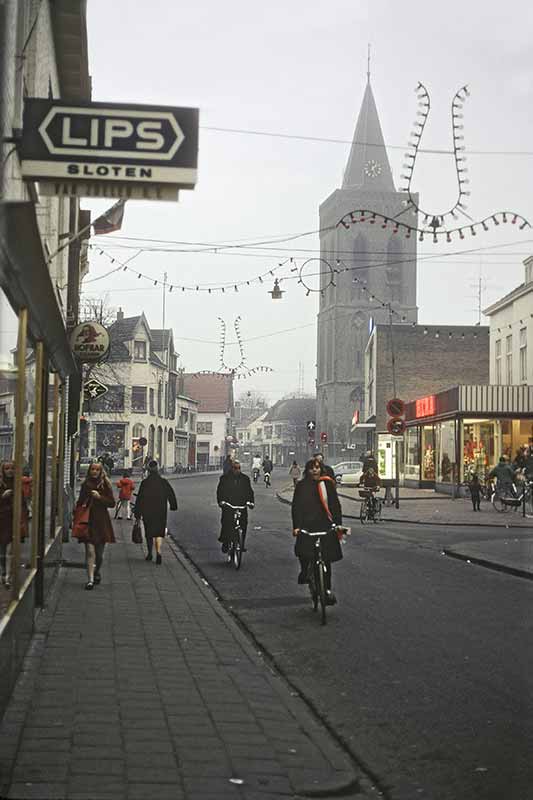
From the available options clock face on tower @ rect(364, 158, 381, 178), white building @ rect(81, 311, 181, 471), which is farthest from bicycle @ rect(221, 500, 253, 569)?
clock face on tower @ rect(364, 158, 381, 178)

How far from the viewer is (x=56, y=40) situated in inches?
496

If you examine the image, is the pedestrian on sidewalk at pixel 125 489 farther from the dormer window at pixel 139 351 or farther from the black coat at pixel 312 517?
the dormer window at pixel 139 351

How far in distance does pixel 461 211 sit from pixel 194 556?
7094 mm

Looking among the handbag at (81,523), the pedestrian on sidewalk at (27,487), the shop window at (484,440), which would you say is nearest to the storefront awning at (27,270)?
the pedestrian on sidewalk at (27,487)

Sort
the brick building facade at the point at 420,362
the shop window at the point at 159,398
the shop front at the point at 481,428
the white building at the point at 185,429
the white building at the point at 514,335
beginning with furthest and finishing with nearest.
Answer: the white building at the point at 185,429 < the shop window at the point at 159,398 < the brick building facade at the point at 420,362 < the white building at the point at 514,335 < the shop front at the point at 481,428

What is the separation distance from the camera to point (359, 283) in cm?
10862

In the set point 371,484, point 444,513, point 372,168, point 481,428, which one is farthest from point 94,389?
point 372,168

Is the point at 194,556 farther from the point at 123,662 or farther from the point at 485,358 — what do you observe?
the point at 485,358

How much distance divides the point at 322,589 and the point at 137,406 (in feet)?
223

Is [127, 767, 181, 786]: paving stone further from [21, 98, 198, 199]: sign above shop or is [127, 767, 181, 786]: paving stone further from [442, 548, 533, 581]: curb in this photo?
[442, 548, 533, 581]: curb

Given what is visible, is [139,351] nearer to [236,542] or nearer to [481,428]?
[481,428]

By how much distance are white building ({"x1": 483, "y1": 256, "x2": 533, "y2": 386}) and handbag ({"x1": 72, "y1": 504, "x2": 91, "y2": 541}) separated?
108 ft

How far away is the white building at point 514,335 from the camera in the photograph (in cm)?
4359

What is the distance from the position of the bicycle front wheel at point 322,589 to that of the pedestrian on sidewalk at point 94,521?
2.97m
